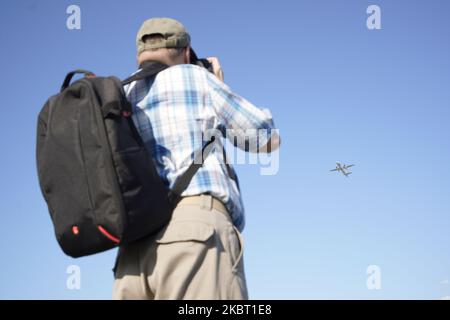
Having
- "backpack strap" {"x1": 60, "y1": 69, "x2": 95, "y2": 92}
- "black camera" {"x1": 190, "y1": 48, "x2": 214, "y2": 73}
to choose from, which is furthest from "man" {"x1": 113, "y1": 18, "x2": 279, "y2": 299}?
"backpack strap" {"x1": 60, "y1": 69, "x2": 95, "y2": 92}

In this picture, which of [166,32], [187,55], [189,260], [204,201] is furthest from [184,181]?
[166,32]

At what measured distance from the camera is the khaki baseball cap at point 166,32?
4.22m

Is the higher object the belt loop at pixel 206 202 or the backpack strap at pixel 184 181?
the backpack strap at pixel 184 181

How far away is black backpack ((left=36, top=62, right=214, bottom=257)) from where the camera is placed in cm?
340

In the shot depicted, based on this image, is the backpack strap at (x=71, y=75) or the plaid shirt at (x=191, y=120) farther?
the backpack strap at (x=71, y=75)

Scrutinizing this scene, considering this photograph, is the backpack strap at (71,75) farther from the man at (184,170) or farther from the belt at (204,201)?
the belt at (204,201)

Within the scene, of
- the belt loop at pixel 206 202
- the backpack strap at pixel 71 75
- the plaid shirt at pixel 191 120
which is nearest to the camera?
the belt loop at pixel 206 202

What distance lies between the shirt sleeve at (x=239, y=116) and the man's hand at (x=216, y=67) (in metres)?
0.41

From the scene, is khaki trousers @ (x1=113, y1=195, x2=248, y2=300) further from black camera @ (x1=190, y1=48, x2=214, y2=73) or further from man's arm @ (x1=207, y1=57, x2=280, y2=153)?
black camera @ (x1=190, y1=48, x2=214, y2=73)

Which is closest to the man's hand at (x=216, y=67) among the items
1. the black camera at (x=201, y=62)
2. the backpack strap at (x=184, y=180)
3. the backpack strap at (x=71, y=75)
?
the black camera at (x=201, y=62)

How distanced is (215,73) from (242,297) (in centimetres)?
200
